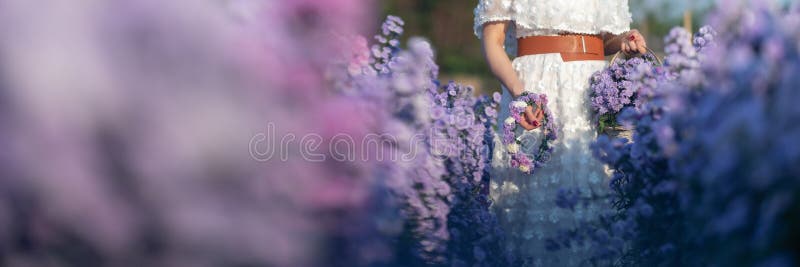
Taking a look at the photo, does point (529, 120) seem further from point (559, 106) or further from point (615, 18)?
point (615, 18)

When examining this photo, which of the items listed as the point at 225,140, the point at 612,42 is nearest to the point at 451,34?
the point at 612,42

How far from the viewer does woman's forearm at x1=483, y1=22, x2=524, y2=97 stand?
10.2 ft

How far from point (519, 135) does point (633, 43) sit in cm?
54

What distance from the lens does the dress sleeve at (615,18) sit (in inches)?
124

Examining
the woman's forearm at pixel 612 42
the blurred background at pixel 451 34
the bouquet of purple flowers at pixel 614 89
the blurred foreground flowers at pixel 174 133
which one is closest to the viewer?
the blurred foreground flowers at pixel 174 133

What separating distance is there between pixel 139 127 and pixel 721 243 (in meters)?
1.05

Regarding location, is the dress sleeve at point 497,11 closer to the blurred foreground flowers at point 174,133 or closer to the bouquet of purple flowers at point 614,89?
the bouquet of purple flowers at point 614,89

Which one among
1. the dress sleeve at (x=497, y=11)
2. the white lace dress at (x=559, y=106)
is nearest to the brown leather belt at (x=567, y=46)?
the white lace dress at (x=559, y=106)

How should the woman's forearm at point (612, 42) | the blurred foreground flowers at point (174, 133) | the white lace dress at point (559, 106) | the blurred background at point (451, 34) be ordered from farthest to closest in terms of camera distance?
the blurred background at point (451, 34), the woman's forearm at point (612, 42), the white lace dress at point (559, 106), the blurred foreground flowers at point (174, 133)

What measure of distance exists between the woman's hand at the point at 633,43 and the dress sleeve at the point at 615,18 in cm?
3

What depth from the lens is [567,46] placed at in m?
3.17

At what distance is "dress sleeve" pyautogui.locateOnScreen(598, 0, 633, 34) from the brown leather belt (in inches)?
2.9

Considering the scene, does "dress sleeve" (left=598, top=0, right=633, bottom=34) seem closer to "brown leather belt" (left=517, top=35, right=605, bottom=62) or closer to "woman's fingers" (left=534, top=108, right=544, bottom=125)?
"brown leather belt" (left=517, top=35, right=605, bottom=62)

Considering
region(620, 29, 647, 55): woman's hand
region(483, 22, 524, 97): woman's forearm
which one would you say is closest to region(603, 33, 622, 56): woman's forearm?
region(620, 29, 647, 55): woman's hand
